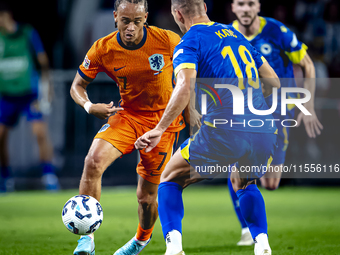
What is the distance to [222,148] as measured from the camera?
3848 millimetres

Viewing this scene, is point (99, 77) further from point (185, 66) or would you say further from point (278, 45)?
point (185, 66)

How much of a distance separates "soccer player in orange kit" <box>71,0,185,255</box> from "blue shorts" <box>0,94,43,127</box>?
18.4 feet

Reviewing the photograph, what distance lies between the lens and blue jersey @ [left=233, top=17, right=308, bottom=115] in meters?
5.82

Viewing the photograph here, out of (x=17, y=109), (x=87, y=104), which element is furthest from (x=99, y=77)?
(x=87, y=104)

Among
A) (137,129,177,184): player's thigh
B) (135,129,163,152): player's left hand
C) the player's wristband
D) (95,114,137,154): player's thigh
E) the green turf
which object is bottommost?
the green turf

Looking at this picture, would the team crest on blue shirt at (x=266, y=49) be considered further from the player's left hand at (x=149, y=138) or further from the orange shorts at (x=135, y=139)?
the player's left hand at (x=149, y=138)

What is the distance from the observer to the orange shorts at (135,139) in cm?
473

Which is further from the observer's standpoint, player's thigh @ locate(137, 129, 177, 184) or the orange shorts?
player's thigh @ locate(137, 129, 177, 184)

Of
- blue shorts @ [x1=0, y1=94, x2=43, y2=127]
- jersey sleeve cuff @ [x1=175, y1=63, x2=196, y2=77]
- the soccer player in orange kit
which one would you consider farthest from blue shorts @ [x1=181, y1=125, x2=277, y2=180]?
blue shorts @ [x1=0, y1=94, x2=43, y2=127]

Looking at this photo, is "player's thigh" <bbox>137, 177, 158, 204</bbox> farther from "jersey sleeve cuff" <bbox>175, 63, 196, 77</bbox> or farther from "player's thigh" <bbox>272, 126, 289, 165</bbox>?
"player's thigh" <bbox>272, 126, 289, 165</bbox>

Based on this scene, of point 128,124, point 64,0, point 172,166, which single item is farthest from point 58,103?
point 172,166

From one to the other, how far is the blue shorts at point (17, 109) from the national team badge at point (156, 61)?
5814 mm

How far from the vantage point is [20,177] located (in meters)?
11.1

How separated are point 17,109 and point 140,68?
5.99 meters
